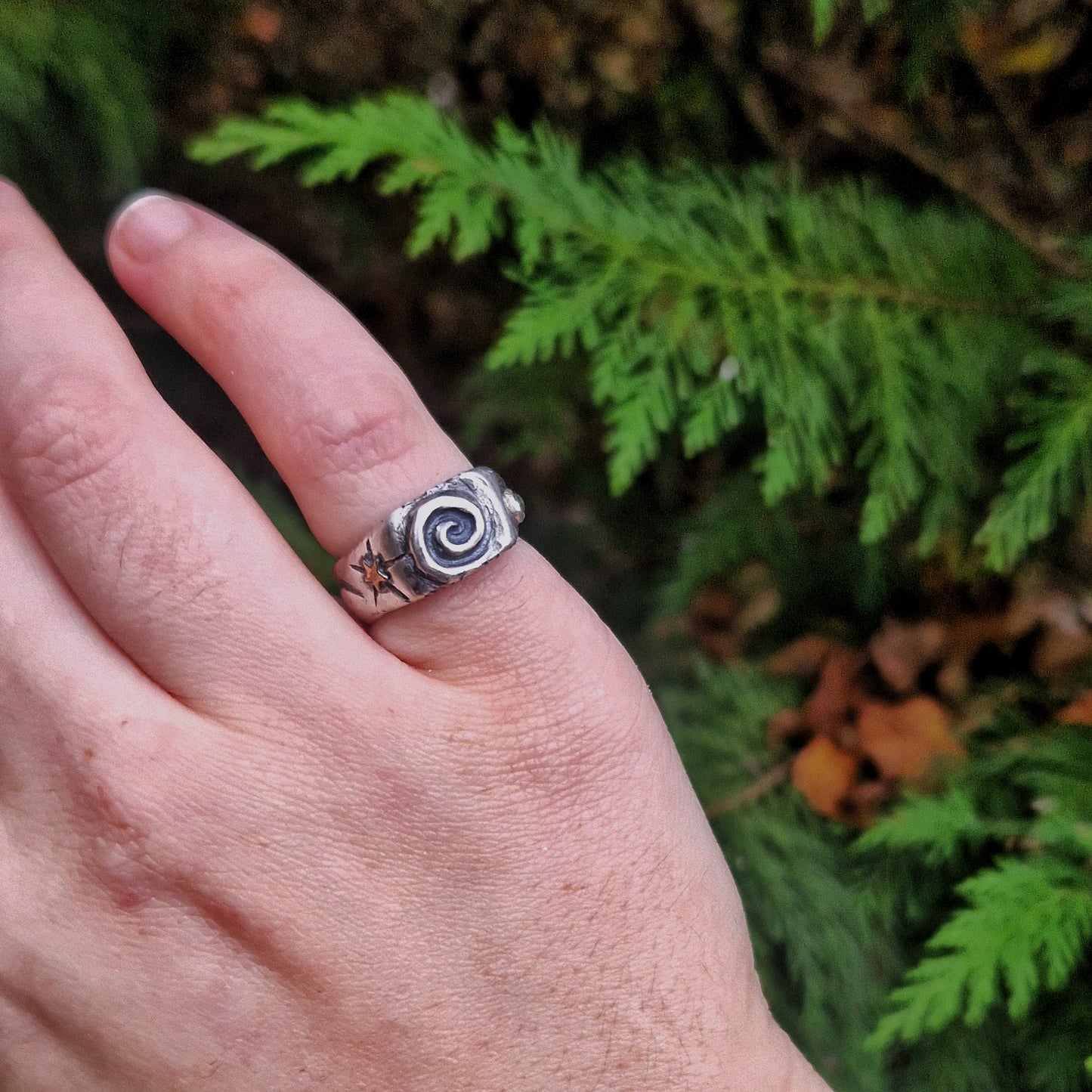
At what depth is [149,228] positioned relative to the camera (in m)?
1.34

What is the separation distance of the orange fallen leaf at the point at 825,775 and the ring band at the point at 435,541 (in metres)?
1.19

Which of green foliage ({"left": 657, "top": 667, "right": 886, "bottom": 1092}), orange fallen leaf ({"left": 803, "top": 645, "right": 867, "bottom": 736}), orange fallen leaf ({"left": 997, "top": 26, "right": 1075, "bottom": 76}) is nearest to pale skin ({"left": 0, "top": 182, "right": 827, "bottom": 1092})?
green foliage ({"left": 657, "top": 667, "right": 886, "bottom": 1092})

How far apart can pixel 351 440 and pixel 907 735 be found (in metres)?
1.50

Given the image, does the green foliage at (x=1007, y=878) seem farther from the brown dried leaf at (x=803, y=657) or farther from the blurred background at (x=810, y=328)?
the brown dried leaf at (x=803, y=657)

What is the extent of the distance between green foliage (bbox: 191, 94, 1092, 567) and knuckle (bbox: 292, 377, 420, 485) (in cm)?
34

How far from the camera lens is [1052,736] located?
A: 5.89 ft

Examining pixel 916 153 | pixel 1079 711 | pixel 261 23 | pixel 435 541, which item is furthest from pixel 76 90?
pixel 1079 711

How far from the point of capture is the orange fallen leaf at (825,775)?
2.05m

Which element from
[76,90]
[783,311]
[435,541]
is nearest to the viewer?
[435,541]

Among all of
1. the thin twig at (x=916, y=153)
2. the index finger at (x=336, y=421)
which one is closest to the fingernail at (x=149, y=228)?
the index finger at (x=336, y=421)

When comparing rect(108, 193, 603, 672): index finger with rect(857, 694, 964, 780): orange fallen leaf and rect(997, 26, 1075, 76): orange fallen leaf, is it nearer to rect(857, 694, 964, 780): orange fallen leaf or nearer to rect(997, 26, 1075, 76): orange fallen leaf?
rect(857, 694, 964, 780): orange fallen leaf

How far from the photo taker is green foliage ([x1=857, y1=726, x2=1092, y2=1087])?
1.50m

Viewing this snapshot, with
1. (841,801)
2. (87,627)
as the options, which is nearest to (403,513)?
(87,627)

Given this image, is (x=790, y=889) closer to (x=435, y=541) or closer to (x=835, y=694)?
(x=835, y=694)
